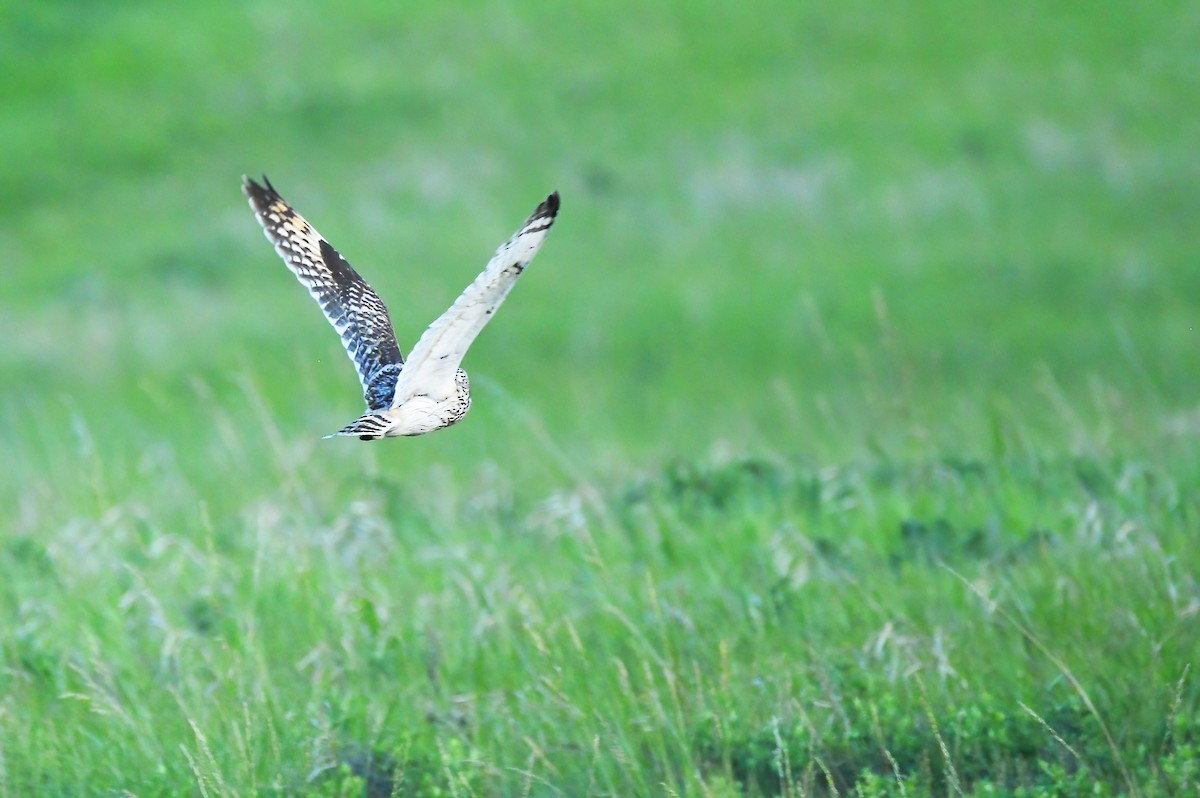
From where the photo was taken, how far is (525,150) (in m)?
16.6

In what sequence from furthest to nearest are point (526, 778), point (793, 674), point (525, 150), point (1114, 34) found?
point (1114, 34)
point (525, 150)
point (793, 674)
point (526, 778)

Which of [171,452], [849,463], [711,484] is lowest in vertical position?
[849,463]

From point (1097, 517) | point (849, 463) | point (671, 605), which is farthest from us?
point (849, 463)

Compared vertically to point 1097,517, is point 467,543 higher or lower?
higher

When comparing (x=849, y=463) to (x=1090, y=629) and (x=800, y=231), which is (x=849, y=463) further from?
(x=800, y=231)

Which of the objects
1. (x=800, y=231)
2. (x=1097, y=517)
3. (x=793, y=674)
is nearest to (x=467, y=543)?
(x=793, y=674)

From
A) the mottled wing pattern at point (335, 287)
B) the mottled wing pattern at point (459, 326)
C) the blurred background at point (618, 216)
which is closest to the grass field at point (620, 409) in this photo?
the blurred background at point (618, 216)

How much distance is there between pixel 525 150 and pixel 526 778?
1321 centimetres

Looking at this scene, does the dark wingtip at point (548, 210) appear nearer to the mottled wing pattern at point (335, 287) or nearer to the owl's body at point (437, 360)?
the owl's body at point (437, 360)

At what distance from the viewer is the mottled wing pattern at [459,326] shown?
229 centimetres

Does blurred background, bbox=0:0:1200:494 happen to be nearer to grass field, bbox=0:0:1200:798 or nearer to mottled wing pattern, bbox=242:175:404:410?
grass field, bbox=0:0:1200:798

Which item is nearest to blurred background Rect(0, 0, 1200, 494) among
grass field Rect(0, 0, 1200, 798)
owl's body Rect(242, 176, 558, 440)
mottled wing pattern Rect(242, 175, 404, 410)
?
grass field Rect(0, 0, 1200, 798)

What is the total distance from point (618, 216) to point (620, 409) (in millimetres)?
4886

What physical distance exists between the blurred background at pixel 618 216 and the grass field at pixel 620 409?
2.7 inches
